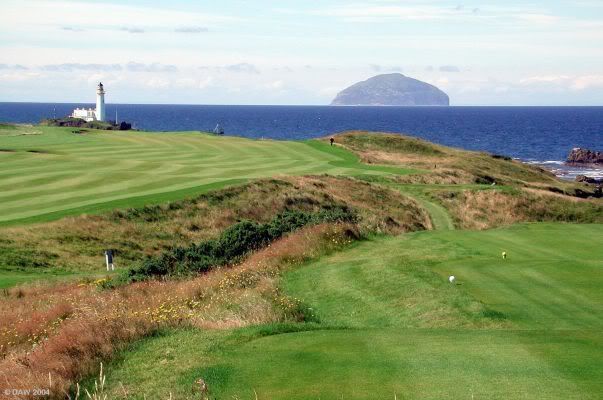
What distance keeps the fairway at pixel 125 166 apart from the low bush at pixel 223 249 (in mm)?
7274

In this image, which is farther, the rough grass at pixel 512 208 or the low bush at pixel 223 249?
the rough grass at pixel 512 208

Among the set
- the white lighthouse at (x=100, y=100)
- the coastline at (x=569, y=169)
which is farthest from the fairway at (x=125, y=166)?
the white lighthouse at (x=100, y=100)

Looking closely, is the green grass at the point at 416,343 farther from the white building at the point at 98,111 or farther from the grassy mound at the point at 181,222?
the white building at the point at 98,111

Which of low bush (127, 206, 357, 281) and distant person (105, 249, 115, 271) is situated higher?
low bush (127, 206, 357, 281)

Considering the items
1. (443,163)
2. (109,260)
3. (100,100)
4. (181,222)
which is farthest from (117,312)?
(100,100)

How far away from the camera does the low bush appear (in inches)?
821

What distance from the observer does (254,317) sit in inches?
544

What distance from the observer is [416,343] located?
35.4ft

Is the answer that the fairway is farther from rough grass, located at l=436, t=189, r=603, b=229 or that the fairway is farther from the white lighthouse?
the white lighthouse

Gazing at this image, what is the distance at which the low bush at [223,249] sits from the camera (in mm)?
20844

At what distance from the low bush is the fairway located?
727cm

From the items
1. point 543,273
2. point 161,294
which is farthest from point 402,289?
point 161,294

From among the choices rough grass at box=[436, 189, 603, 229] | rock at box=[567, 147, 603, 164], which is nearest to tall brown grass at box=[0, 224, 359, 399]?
rough grass at box=[436, 189, 603, 229]

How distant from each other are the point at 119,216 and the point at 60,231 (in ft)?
10.5
